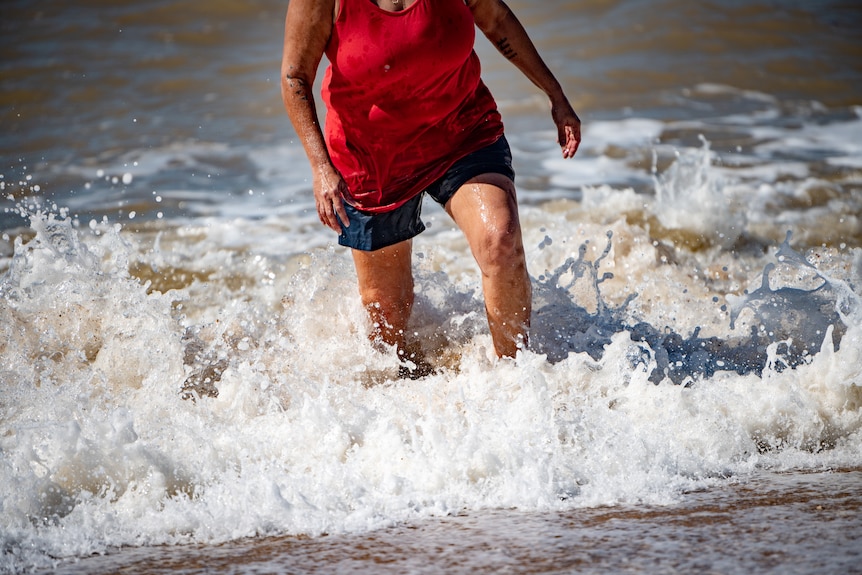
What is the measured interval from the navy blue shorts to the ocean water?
53cm

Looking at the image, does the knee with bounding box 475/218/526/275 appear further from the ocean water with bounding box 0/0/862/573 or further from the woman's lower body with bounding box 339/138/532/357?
the ocean water with bounding box 0/0/862/573

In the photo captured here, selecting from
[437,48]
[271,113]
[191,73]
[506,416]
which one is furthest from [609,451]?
[191,73]

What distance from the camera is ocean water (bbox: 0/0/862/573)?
2670mm

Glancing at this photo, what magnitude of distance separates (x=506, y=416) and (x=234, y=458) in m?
0.98

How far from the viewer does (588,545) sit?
251 centimetres

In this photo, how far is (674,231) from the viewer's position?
6.62 meters

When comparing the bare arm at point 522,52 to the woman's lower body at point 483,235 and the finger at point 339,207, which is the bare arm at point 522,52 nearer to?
the woman's lower body at point 483,235

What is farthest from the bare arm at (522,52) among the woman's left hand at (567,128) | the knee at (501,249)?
the knee at (501,249)

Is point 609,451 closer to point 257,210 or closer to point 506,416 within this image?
point 506,416

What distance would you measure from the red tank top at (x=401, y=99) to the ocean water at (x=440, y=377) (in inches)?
32.3

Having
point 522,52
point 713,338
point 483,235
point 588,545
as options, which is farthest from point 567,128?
point 588,545

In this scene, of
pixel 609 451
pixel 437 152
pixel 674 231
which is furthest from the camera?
pixel 674 231

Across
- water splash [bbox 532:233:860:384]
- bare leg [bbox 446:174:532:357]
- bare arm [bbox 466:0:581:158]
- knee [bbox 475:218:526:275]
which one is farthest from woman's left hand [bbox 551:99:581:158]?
water splash [bbox 532:233:860:384]

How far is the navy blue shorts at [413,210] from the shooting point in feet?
11.8
